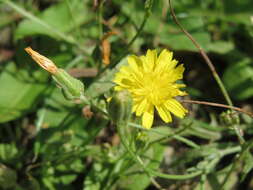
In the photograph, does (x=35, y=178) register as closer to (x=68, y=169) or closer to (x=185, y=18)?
(x=68, y=169)

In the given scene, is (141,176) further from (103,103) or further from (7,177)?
(7,177)

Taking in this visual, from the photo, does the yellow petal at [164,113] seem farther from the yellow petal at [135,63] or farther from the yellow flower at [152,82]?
the yellow petal at [135,63]

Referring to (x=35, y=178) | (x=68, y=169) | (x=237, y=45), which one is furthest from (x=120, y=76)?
(x=237, y=45)

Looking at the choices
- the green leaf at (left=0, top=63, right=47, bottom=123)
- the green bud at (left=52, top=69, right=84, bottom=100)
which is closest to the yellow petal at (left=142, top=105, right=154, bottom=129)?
the green bud at (left=52, top=69, right=84, bottom=100)

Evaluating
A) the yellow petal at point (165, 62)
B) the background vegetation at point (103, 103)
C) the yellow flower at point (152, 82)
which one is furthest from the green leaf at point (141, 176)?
the yellow petal at point (165, 62)

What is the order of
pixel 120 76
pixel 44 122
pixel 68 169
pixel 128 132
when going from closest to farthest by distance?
pixel 120 76, pixel 128 132, pixel 68 169, pixel 44 122

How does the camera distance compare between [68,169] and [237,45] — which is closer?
[68,169]
